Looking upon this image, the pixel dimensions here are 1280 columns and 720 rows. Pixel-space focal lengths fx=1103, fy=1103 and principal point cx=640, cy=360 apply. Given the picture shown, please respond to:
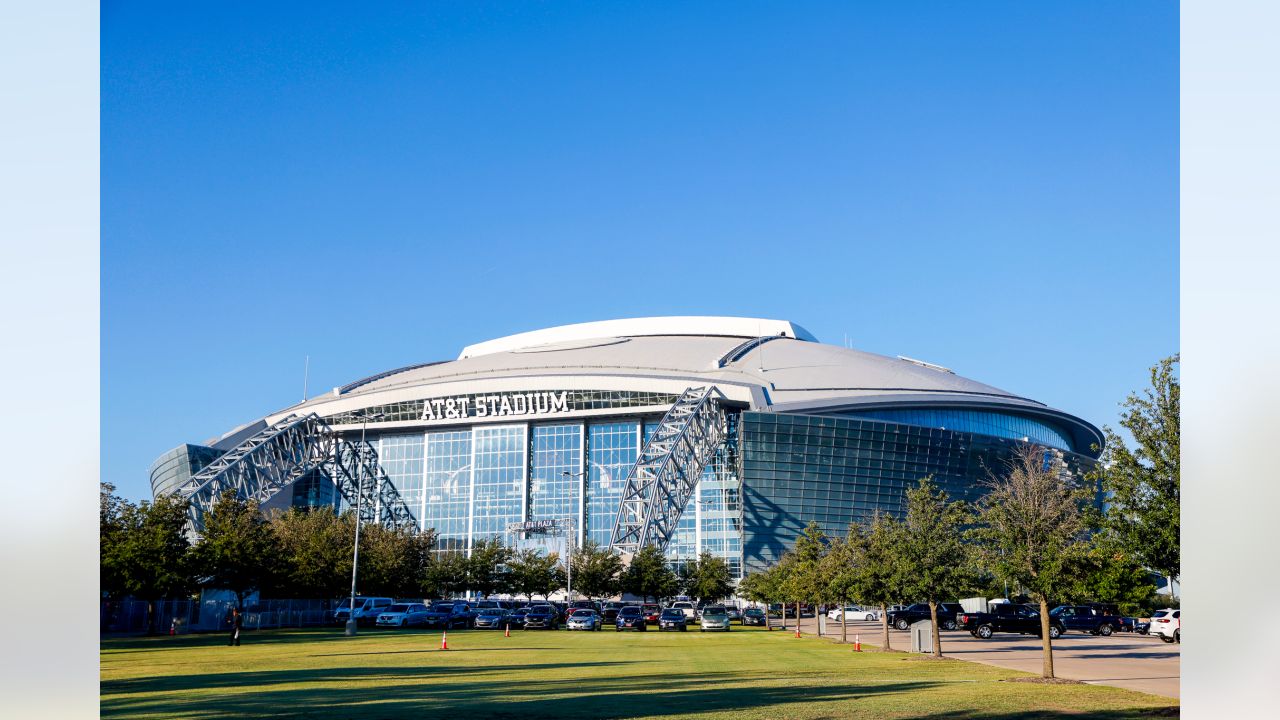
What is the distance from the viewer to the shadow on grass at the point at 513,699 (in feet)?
61.5

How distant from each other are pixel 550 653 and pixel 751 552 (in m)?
66.5

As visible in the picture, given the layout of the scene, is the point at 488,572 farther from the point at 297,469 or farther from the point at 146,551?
the point at 146,551

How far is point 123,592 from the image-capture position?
181ft

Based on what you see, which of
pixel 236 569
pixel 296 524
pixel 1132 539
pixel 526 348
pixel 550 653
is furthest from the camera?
pixel 526 348

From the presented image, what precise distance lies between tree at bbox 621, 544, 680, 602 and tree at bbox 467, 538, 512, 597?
10481 mm

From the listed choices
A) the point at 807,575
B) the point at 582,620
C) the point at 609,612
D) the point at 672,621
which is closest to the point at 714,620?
the point at 672,621

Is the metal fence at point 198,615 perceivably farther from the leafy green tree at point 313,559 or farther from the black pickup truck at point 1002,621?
the black pickup truck at point 1002,621

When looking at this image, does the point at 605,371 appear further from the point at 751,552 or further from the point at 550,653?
the point at 550,653

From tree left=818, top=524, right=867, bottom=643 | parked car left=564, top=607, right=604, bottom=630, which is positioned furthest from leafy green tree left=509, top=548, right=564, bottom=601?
tree left=818, top=524, right=867, bottom=643

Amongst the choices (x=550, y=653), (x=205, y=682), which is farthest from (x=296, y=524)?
(x=205, y=682)

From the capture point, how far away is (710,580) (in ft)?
317

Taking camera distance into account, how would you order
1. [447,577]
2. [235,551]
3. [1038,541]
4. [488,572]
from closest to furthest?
[1038,541] → [235,551] → [488,572] → [447,577]

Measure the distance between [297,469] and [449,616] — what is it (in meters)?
48.3
